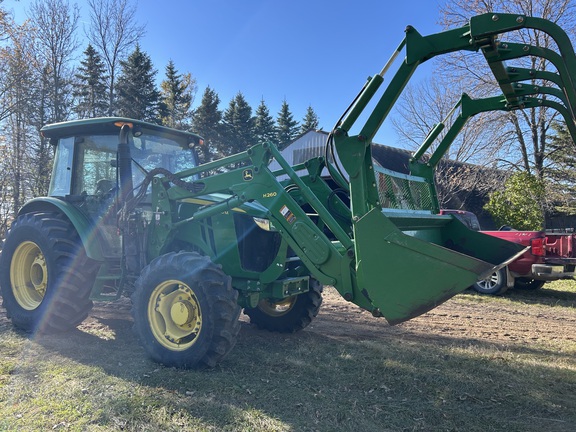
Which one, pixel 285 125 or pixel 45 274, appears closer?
pixel 45 274

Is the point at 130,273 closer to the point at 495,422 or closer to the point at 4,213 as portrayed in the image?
the point at 495,422

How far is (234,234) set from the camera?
193 inches

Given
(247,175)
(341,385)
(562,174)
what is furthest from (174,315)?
(562,174)

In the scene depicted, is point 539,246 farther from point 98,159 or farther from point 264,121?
point 264,121

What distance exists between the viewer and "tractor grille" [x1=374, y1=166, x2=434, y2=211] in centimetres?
398

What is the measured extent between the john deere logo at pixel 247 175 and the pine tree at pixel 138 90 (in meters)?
25.8

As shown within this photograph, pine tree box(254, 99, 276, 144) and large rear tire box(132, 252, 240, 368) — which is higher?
pine tree box(254, 99, 276, 144)

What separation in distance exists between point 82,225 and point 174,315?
6.06 ft

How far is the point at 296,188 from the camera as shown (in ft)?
15.6

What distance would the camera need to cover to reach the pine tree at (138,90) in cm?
2827

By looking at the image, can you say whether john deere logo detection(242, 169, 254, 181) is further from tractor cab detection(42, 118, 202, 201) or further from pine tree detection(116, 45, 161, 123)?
pine tree detection(116, 45, 161, 123)

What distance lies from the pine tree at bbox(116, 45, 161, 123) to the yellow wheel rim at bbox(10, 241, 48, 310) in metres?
24.0

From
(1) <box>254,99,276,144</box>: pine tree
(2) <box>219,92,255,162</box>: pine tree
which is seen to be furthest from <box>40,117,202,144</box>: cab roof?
(1) <box>254,99,276,144</box>: pine tree

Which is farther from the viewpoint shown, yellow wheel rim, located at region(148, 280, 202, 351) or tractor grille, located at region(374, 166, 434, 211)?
yellow wheel rim, located at region(148, 280, 202, 351)
